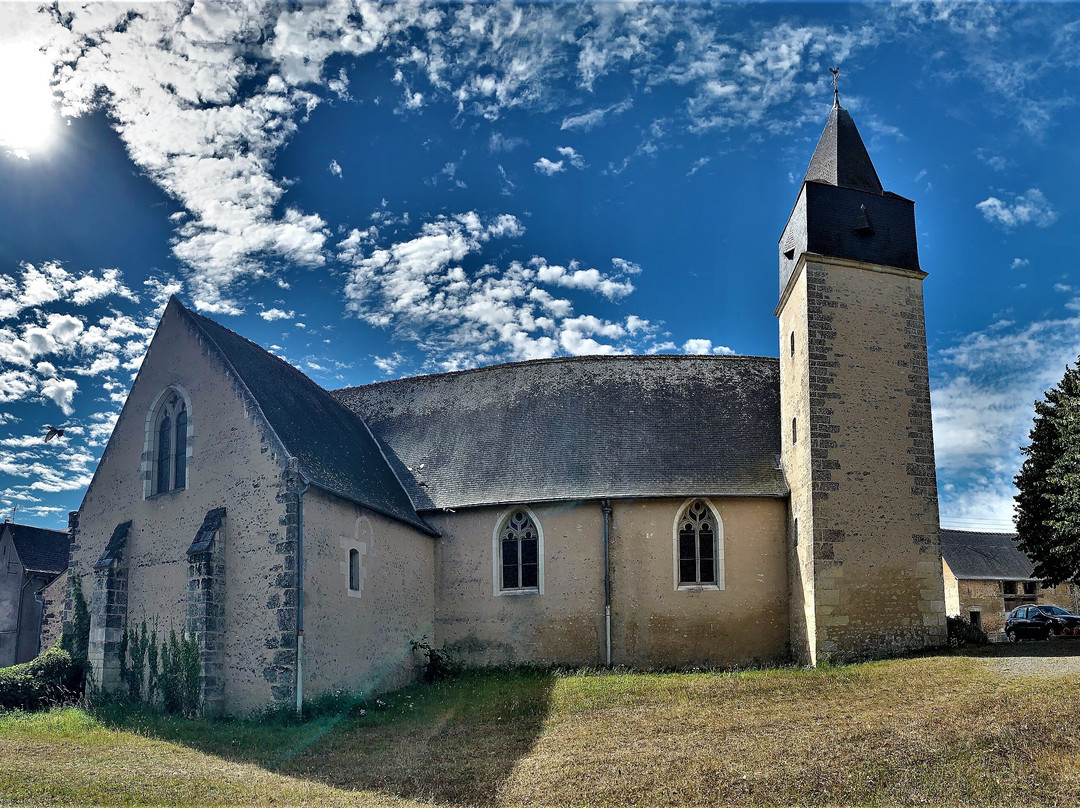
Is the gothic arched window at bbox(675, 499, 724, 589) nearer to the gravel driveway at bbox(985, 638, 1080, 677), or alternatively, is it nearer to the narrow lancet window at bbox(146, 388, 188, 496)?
the gravel driveway at bbox(985, 638, 1080, 677)

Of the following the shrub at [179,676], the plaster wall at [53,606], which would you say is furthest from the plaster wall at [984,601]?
the plaster wall at [53,606]

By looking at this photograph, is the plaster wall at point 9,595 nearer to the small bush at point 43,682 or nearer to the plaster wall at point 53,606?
the plaster wall at point 53,606

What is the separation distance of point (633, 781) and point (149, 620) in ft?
38.4

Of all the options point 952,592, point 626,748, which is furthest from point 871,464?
point 952,592

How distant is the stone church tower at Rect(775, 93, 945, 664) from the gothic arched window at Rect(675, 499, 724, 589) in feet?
5.98

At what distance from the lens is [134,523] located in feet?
62.6

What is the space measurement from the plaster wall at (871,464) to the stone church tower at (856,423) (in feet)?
0.08

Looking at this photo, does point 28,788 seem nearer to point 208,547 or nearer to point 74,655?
point 208,547

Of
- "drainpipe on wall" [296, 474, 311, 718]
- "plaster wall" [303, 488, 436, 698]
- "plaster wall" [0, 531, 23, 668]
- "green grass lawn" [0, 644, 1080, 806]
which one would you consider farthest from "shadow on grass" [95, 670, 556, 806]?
"plaster wall" [0, 531, 23, 668]

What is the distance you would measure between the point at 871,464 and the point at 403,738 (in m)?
11.9

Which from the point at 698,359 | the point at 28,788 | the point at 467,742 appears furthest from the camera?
the point at 698,359

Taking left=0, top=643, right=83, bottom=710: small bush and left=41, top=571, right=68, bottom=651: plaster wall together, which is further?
left=41, top=571, right=68, bottom=651: plaster wall

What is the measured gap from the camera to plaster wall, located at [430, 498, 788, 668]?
20250 mm

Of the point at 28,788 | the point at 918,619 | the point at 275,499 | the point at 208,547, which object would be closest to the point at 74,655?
the point at 208,547
